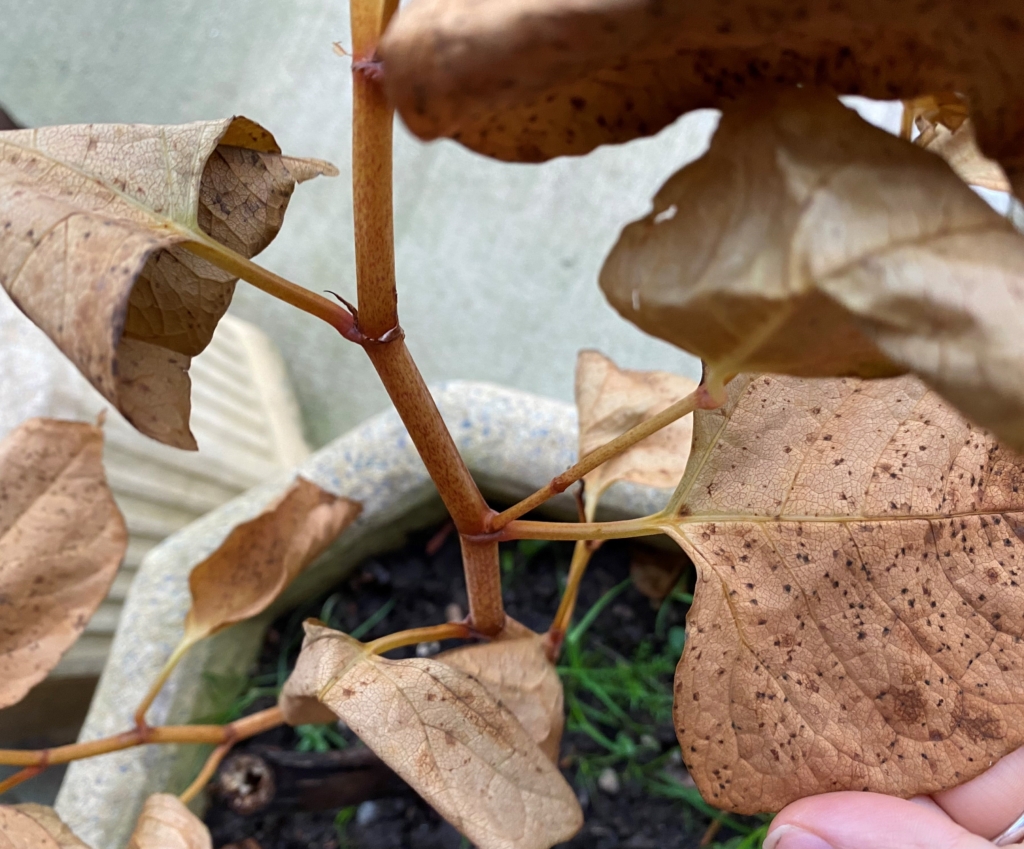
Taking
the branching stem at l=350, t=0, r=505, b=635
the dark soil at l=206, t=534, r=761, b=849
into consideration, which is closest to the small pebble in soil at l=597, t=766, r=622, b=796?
the dark soil at l=206, t=534, r=761, b=849

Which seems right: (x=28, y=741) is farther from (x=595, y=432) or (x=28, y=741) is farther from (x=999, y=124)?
(x=999, y=124)

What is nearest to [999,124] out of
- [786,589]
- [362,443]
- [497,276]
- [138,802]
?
[786,589]

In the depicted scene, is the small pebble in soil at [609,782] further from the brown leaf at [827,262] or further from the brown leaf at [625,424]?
the brown leaf at [827,262]

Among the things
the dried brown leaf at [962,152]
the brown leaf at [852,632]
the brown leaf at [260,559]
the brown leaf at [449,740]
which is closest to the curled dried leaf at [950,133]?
the dried brown leaf at [962,152]

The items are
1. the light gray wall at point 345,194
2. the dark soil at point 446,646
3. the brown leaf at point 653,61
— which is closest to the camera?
the brown leaf at point 653,61

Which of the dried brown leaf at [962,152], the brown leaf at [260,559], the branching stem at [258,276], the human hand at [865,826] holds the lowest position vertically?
the human hand at [865,826]

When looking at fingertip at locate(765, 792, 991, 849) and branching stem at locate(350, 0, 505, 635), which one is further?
fingertip at locate(765, 792, 991, 849)

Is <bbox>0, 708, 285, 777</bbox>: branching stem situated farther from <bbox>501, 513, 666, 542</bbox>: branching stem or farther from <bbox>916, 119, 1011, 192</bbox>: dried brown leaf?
<bbox>916, 119, 1011, 192</bbox>: dried brown leaf
